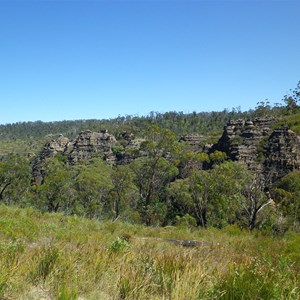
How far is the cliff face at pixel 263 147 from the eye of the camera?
199 ft

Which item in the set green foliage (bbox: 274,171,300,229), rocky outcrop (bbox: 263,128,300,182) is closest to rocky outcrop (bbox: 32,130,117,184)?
rocky outcrop (bbox: 263,128,300,182)

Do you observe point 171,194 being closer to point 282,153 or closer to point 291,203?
point 291,203

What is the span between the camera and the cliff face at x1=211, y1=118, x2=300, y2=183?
199 feet

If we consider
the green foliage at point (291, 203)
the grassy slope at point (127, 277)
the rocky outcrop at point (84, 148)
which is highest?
the grassy slope at point (127, 277)

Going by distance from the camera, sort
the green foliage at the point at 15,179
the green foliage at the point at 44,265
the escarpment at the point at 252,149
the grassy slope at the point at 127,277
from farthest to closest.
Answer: the escarpment at the point at 252,149
the green foliage at the point at 15,179
the green foliage at the point at 44,265
the grassy slope at the point at 127,277

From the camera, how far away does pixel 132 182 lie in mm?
43156

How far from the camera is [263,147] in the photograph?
67.6 m

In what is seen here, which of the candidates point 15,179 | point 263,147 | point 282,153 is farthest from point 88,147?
point 282,153

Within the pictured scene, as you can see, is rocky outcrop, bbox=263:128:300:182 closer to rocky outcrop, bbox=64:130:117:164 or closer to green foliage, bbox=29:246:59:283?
rocky outcrop, bbox=64:130:117:164

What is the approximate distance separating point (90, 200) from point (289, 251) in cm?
4219

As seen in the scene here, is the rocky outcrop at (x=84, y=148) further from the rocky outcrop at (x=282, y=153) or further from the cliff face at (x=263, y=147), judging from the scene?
the rocky outcrop at (x=282, y=153)

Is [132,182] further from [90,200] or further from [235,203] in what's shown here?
[235,203]

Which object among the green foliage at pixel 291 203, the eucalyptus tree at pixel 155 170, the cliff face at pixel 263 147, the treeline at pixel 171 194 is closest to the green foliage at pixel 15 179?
the treeline at pixel 171 194

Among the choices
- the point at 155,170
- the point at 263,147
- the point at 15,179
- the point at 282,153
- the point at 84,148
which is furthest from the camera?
the point at 84,148
